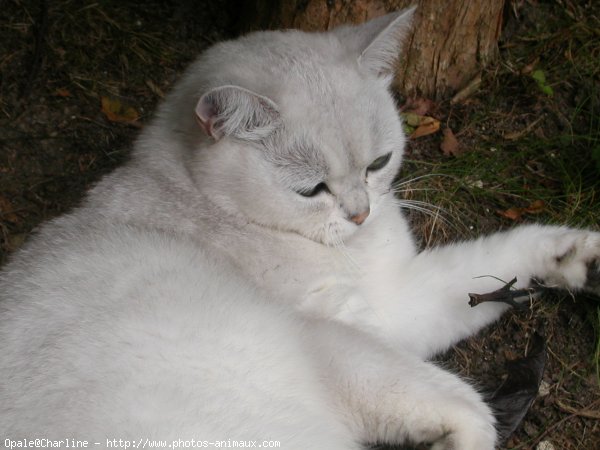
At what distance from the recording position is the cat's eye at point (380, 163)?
2430 mm

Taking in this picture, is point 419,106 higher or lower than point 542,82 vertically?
lower

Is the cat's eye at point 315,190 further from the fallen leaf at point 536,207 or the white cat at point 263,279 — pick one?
the fallen leaf at point 536,207

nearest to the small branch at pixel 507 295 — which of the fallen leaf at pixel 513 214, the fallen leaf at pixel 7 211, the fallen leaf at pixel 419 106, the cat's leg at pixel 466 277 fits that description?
the cat's leg at pixel 466 277

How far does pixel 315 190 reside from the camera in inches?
90.8

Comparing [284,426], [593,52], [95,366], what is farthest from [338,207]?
[593,52]

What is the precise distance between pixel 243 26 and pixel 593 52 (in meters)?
1.87

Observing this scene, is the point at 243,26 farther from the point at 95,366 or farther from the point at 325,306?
the point at 95,366

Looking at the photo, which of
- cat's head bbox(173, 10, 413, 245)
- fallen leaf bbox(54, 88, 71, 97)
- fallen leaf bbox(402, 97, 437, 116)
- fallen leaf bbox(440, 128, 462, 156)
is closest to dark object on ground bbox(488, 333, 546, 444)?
cat's head bbox(173, 10, 413, 245)

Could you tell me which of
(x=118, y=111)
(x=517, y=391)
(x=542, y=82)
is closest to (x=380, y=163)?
(x=517, y=391)

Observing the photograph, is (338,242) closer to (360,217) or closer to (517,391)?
(360,217)

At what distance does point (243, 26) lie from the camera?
3697 mm

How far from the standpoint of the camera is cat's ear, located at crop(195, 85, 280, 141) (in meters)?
2.06

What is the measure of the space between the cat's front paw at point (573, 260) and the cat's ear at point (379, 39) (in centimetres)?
97

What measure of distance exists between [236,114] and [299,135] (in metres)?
0.24
